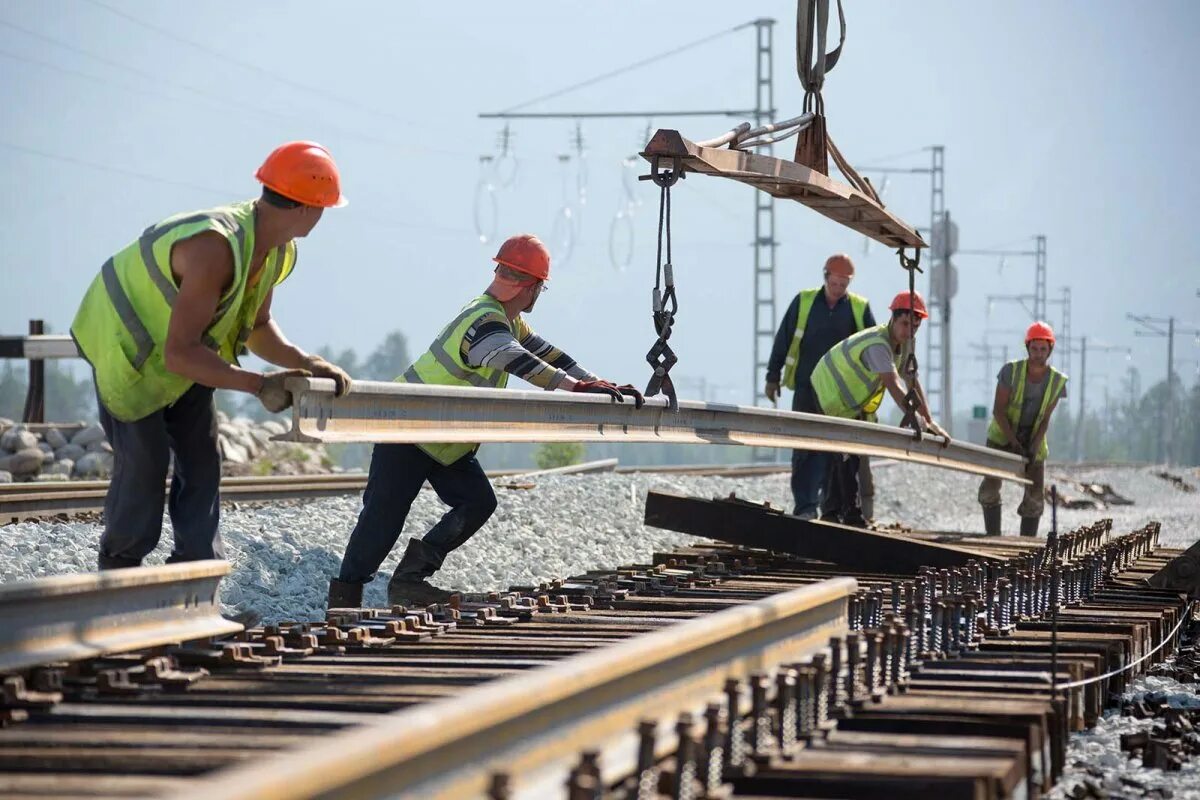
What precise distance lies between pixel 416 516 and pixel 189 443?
5644 millimetres

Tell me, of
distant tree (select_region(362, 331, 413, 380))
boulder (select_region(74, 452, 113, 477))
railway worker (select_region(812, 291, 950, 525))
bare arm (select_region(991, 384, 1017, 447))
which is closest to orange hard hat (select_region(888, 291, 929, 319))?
railway worker (select_region(812, 291, 950, 525))

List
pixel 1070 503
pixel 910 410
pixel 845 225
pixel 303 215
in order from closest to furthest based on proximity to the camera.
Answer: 1. pixel 303 215
2. pixel 845 225
3. pixel 910 410
4. pixel 1070 503

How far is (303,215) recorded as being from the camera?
5.61m

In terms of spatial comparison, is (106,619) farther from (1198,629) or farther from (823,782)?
(1198,629)

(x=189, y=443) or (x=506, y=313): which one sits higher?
(x=506, y=313)

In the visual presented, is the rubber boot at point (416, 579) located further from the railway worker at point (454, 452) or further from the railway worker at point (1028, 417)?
the railway worker at point (1028, 417)

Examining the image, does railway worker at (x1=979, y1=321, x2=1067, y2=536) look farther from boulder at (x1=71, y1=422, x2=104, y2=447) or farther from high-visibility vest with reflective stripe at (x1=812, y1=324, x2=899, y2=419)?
boulder at (x1=71, y1=422, x2=104, y2=447)

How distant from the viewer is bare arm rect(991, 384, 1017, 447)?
14.0 metres

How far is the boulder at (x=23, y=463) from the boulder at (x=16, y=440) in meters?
0.40

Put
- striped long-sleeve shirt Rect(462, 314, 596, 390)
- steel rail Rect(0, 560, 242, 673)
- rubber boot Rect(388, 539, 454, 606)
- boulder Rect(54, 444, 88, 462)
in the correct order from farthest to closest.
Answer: boulder Rect(54, 444, 88, 462) < rubber boot Rect(388, 539, 454, 606) < striped long-sleeve shirt Rect(462, 314, 596, 390) < steel rail Rect(0, 560, 242, 673)

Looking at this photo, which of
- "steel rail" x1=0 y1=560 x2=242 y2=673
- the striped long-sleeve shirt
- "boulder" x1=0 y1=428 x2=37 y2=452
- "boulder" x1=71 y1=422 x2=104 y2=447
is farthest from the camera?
"boulder" x1=71 y1=422 x2=104 y2=447

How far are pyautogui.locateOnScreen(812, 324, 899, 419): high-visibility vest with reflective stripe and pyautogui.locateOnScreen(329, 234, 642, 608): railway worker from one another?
13.1 ft

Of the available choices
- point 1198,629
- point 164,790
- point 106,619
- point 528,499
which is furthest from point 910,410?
point 164,790

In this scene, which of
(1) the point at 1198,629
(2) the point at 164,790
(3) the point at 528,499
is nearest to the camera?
(2) the point at 164,790
